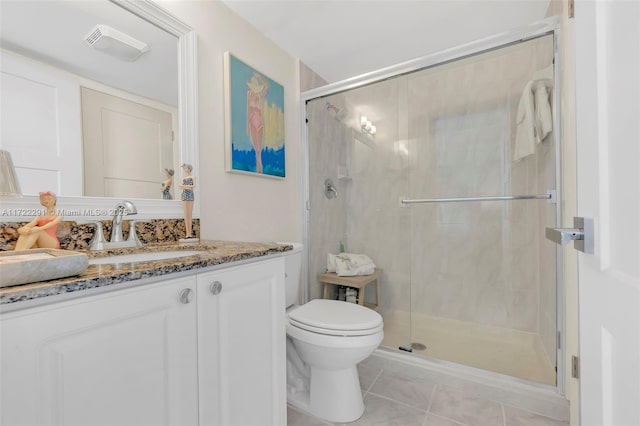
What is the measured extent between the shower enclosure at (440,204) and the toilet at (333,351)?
0.65 m

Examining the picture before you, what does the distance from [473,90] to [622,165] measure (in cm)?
219

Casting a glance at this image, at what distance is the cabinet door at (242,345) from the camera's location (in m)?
0.83

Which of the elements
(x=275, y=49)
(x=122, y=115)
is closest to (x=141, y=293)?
(x=122, y=115)

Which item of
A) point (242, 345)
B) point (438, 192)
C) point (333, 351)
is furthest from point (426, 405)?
point (438, 192)

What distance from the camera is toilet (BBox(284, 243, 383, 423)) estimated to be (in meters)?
1.29

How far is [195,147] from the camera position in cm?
146

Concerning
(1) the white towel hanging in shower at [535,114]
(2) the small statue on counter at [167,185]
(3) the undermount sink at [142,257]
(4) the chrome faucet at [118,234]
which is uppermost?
(1) the white towel hanging in shower at [535,114]

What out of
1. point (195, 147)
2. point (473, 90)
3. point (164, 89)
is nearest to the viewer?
point (164, 89)

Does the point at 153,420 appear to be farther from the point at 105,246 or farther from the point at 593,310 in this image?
the point at 593,310

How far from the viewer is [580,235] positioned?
21.4 inches

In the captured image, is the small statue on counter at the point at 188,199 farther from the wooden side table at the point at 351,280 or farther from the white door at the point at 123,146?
the wooden side table at the point at 351,280

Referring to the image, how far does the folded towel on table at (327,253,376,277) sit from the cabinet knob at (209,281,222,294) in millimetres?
1462

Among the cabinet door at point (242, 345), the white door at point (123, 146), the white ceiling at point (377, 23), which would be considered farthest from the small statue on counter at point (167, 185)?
the white ceiling at point (377, 23)

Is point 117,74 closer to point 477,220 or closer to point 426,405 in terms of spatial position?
point 426,405
